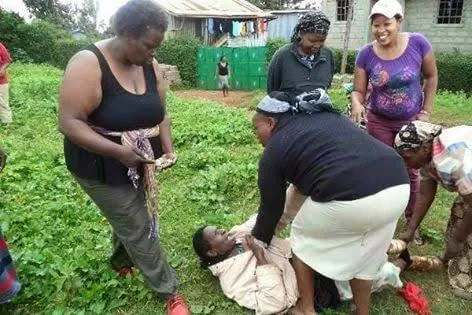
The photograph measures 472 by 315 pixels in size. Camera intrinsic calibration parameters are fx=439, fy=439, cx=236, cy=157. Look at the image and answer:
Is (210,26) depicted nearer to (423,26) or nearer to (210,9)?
(210,9)

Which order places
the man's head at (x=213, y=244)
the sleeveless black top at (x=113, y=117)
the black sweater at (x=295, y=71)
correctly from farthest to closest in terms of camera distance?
the black sweater at (x=295, y=71) < the man's head at (x=213, y=244) < the sleeveless black top at (x=113, y=117)

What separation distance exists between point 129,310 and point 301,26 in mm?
2563

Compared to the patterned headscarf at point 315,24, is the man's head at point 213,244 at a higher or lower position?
lower

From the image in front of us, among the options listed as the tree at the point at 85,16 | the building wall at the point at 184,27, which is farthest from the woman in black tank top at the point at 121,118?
the tree at the point at 85,16

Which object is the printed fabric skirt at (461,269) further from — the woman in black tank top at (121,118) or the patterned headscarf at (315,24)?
the woman in black tank top at (121,118)

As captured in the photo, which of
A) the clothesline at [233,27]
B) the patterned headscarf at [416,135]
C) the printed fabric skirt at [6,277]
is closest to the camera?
the patterned headscarf at [416,135]

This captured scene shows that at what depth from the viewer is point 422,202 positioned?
130 inches

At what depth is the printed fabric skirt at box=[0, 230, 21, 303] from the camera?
8.72ft

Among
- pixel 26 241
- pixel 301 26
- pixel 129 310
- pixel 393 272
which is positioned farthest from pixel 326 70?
pixel 26 241

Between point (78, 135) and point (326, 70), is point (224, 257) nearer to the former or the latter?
point (78, 135)

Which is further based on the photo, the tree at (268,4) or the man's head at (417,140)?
the tree at (268,4)

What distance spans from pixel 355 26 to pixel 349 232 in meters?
17.7

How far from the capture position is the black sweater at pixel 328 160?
212cm

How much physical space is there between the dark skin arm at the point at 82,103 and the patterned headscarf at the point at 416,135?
5.07 feet
